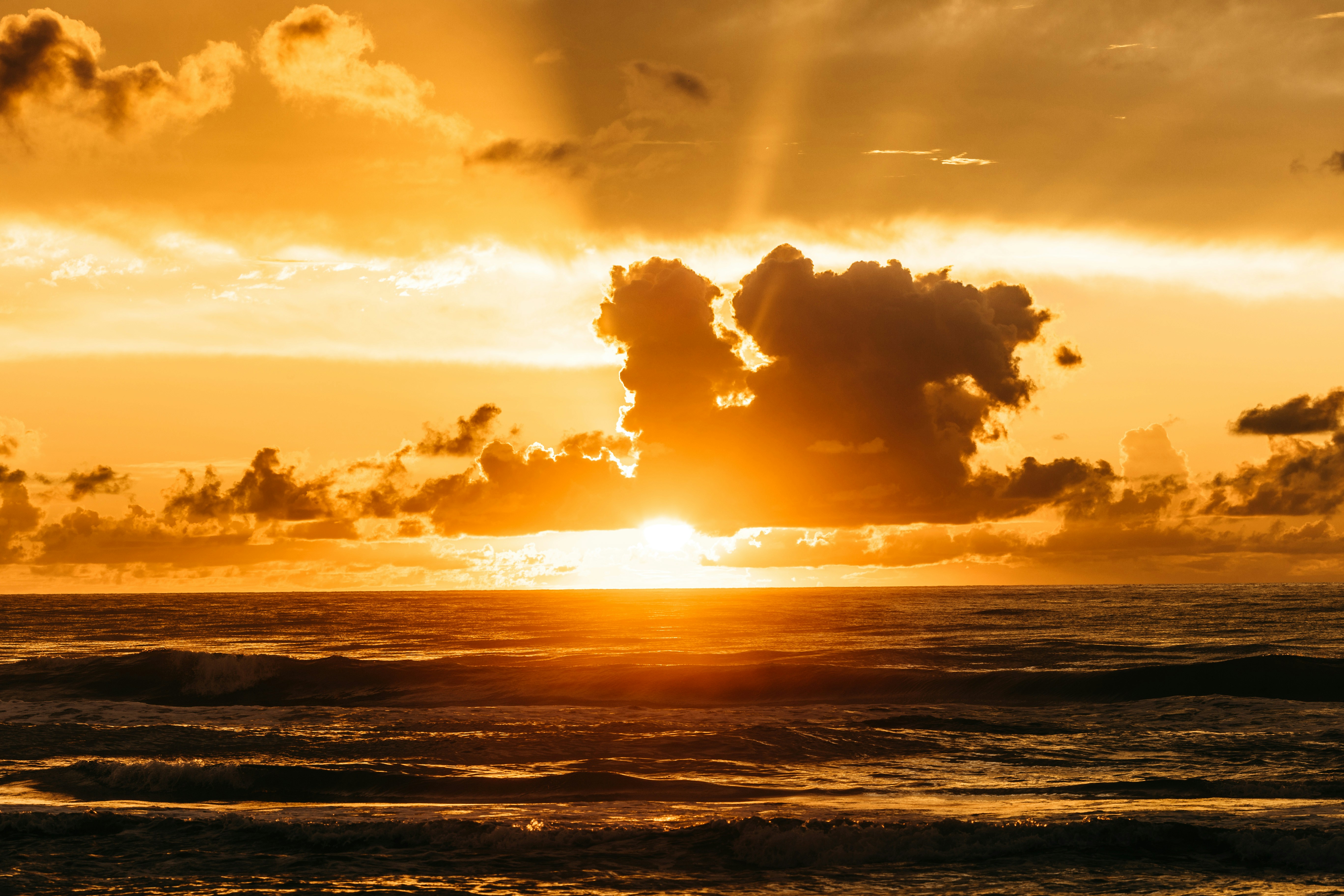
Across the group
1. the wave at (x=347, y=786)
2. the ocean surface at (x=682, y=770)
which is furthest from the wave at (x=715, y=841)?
the wave at (x=347, y=786)

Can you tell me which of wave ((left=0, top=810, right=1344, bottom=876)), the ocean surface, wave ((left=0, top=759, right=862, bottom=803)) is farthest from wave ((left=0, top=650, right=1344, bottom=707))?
wave ((left=0, top=810, right=1344, bottom=876))

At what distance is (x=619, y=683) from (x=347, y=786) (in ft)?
68.9

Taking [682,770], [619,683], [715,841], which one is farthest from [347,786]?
[619,683]

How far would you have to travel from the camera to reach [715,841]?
17453 millimetres

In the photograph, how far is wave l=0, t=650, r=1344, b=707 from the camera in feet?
129

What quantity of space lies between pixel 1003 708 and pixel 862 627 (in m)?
46.6

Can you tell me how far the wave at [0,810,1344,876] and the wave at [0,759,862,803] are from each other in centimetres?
316

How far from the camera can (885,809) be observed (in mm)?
19594

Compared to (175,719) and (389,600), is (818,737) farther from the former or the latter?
(389,600)

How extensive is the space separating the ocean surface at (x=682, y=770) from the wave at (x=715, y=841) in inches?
2.6

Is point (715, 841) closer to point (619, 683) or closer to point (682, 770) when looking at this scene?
point (682, 770)

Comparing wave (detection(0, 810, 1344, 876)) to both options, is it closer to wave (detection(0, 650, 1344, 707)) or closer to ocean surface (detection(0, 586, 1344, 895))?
ocean surface (detection(0, 586, 1344, 895))

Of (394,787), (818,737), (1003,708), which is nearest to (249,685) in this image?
(394,787)

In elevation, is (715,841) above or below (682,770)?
above
